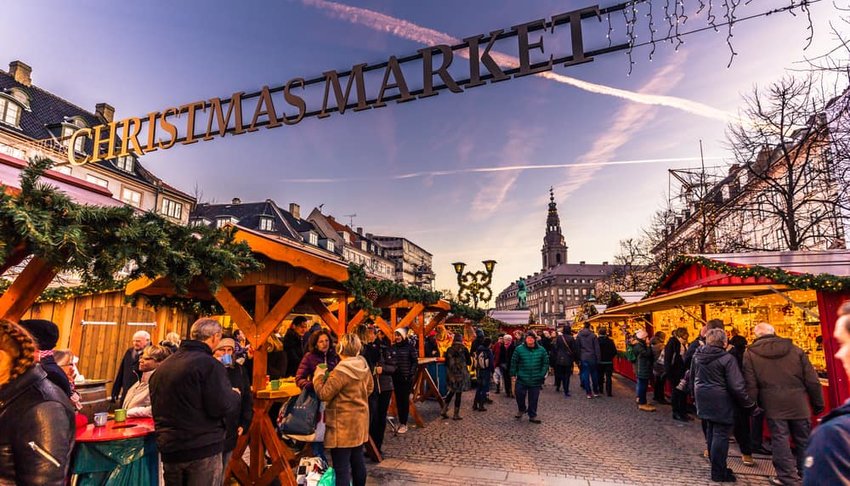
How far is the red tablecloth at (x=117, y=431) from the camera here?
3820 mm

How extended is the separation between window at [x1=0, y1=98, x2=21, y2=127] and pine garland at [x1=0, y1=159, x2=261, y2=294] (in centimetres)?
2924

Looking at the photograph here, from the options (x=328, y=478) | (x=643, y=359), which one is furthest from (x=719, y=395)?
(x=643, y=359)

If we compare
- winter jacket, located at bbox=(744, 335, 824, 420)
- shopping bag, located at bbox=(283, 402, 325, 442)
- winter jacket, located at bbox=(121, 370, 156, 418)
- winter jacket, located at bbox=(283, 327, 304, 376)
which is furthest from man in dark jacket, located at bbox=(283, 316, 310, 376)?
winter jacket, located at bbox=(744, 335, 824, 420)

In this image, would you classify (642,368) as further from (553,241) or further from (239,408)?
(553,241)

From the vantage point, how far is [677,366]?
10.6 m

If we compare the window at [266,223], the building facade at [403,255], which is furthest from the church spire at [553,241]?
the window at [266,223]

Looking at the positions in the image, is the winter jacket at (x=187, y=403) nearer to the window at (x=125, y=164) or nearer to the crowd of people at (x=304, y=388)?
the crowd of people at (x=304, y=388)

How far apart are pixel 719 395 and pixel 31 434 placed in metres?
6.91

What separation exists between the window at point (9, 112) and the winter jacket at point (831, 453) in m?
33.7

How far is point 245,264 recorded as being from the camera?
5113 mm

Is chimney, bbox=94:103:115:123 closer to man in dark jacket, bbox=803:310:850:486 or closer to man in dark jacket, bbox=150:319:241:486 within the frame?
man in dark jacket, bbox=150:319:241:486

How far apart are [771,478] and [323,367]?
5.95 metres

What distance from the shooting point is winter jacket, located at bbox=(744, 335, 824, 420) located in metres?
5.74

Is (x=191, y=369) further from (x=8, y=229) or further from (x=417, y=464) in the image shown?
(x=417, y=464)
